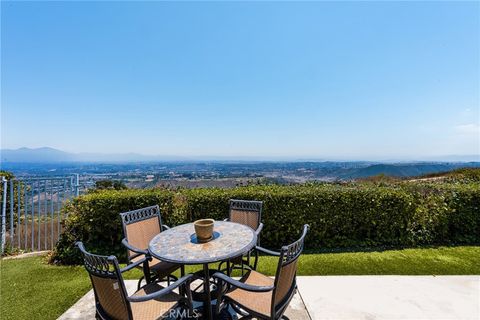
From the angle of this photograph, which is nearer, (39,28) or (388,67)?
(39,28)

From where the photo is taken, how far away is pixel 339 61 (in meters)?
7.99

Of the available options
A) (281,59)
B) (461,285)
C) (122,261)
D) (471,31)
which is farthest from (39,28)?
(471,31)

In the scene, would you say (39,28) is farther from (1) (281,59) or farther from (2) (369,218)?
(2) (369,218)

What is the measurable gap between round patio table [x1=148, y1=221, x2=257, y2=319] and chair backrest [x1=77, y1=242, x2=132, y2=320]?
0.46 meters

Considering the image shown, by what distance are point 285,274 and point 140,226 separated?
2272 millimetres

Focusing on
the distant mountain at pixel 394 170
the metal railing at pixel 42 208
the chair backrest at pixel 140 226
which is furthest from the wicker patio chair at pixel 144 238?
the distant mountain at pixel 394 170

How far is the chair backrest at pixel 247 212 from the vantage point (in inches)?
133

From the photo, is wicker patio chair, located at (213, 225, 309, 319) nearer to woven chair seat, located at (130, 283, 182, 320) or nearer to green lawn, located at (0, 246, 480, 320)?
woven chair seat, located at (130, 283, 182, 320)

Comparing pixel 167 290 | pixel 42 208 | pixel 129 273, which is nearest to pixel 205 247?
pixel 167 290

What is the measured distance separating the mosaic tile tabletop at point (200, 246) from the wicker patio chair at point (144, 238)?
0.35 metres

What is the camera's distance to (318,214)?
4648mm

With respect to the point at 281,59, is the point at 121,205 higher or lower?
lower

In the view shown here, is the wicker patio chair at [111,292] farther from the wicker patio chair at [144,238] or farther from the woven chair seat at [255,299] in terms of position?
the wicker patio chair at [144,238]

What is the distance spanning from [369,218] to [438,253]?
1411mm
